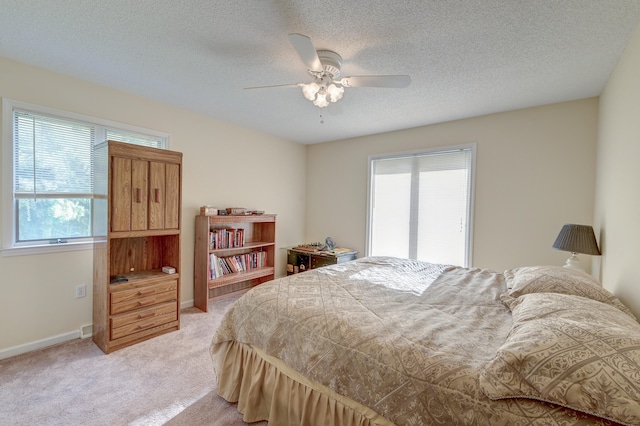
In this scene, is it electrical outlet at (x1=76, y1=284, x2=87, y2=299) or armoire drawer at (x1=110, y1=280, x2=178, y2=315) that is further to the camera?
electrical outlet at (x1=76, y1=284, x2=87, y2=299)

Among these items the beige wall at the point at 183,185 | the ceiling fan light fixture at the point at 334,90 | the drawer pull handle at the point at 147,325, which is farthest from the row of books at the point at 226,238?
the ceiling fan light fixture at the point at 334,90

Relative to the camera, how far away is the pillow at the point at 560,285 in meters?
1.51

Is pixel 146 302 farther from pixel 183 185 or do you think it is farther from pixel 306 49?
pixel 306 49

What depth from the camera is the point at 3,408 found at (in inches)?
68.0

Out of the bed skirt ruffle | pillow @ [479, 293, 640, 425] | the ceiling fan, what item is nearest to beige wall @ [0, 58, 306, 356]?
the bed skirt ruffle

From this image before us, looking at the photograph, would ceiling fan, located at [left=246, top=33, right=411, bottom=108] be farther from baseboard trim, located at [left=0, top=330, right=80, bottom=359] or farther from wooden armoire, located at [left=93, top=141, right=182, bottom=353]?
baseboard trim, located at [left=0, top=330, right=80, bottom=359]

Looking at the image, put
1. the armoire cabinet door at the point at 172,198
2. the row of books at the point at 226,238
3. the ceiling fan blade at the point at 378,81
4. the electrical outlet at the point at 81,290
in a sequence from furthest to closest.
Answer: the row of books at the point at 226,238 < the armoire cabinet door at the point at 172,198 < the electrical outlet at the point at 81,290 < the ceiling fan blade at the point at 378,81

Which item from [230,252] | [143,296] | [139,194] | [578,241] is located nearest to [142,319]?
[143,296]

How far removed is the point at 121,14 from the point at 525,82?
3151 millimetres

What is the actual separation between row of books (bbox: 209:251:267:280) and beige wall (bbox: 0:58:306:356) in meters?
0.30

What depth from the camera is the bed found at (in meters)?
0.84

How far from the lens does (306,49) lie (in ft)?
5.22

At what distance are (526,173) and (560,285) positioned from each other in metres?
1.92

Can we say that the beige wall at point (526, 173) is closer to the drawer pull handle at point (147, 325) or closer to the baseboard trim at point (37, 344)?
the drawer pull handle at point (147, 325)
